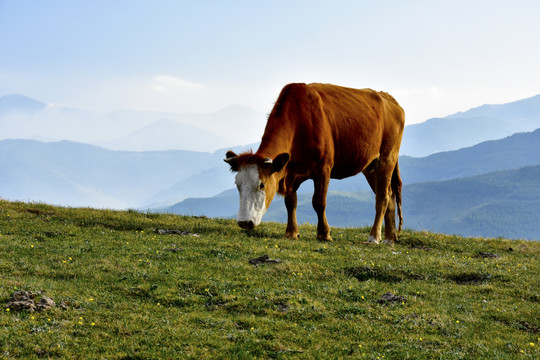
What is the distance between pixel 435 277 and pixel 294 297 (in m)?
5.26

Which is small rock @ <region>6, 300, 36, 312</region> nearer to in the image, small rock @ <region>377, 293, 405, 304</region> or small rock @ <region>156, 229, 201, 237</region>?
small rock @ <region>377, 293, 405, 304</region>

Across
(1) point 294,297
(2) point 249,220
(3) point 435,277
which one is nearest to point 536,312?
(3) point 435,277

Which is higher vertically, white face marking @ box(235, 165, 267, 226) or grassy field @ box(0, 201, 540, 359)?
white face marking @ box(235, 165, 267, 226)

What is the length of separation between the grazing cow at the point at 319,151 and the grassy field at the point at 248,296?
1549 millimetres

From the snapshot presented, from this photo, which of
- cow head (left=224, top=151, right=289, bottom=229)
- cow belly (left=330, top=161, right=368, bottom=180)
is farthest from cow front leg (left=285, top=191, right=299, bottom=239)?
cow head (left=224, top=151, right=289, bottom=229)

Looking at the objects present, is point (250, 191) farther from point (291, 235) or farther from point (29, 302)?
point (29, 302)

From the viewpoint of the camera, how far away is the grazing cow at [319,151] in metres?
16.8

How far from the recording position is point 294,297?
12500mm

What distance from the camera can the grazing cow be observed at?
16766 millimetres

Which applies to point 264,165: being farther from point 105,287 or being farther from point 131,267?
point 105,287

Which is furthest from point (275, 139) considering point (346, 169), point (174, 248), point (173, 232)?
point (173, 232)

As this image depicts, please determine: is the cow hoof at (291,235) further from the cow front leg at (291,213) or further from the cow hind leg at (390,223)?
the cow hind leg at (390,223)

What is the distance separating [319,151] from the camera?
60.0 feet

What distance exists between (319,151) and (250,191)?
10.1 feet
